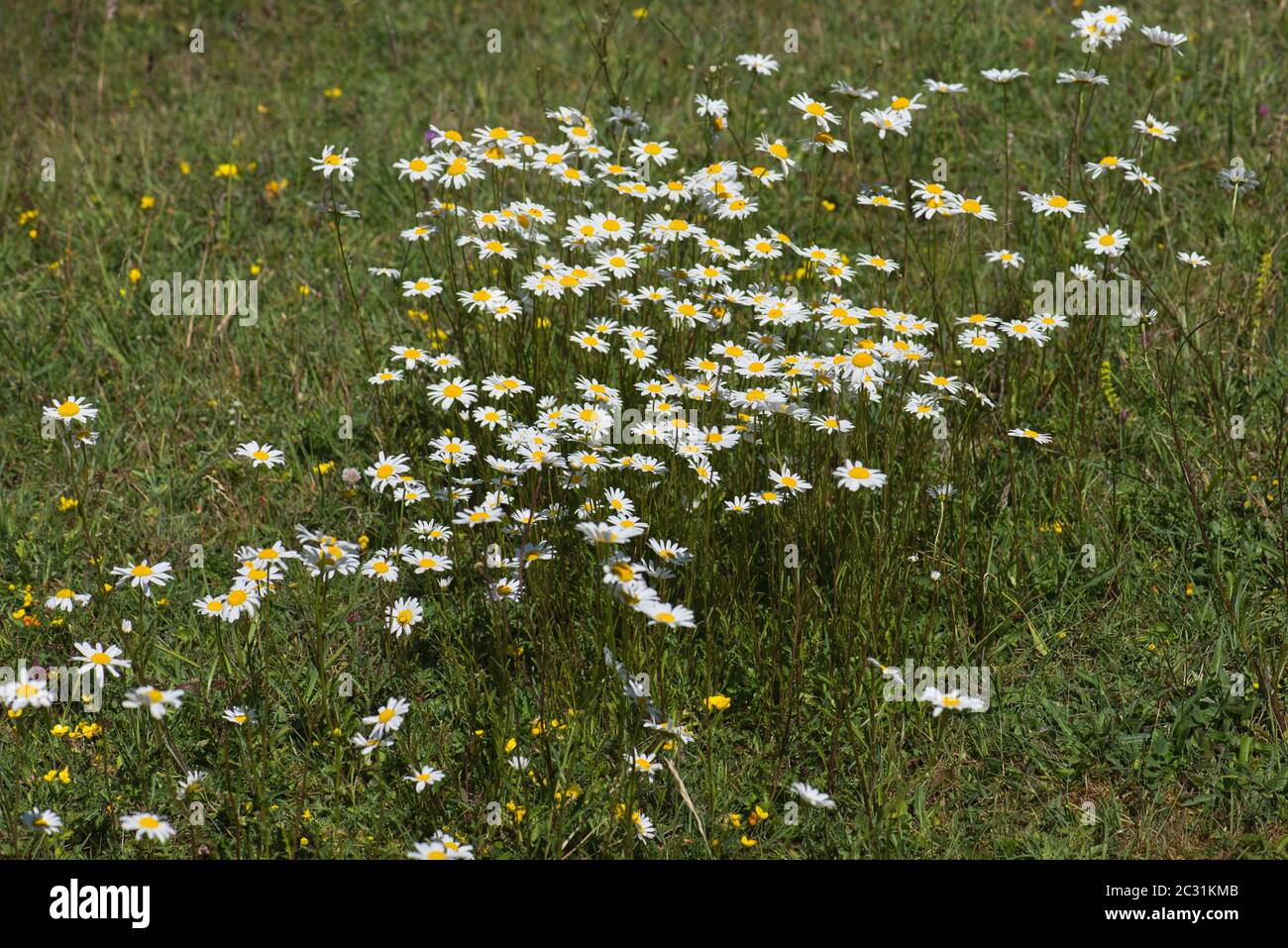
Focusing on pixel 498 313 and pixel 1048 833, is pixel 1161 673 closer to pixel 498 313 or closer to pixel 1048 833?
pixel 1048 833

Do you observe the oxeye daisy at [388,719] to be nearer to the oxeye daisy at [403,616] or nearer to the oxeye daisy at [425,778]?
the oxeye daisy at [425,778]

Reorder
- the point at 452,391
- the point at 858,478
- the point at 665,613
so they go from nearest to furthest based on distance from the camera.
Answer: the point at 665,613
the point at 858,478
the point at 452,391

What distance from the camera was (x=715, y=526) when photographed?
3.41 metres

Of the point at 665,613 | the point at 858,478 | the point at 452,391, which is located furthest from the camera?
the point at 452,391

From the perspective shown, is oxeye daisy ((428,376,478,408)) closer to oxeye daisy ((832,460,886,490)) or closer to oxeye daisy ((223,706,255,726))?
oxeye daisy ((223,706,255,726))

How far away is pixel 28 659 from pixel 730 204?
231 cm

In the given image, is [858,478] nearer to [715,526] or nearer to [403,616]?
[715,526]

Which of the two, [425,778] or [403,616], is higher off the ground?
[403,616]

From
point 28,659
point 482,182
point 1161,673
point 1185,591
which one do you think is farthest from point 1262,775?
point 482,182

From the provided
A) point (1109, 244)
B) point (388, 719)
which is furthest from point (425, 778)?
point (1109, 244)

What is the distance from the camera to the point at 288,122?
6027mm

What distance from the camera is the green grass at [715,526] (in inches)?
112

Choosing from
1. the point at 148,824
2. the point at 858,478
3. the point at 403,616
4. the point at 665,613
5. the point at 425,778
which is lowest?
the point at 425,778

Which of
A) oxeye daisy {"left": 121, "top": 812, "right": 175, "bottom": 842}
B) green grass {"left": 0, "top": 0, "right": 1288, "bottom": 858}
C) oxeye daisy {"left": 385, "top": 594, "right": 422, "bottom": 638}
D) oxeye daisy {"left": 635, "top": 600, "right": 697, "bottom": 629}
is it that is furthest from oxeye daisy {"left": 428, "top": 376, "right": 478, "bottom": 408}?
oxeye daisy {"left": 121, "top": 812, "right": 175, "bottom": 842}
